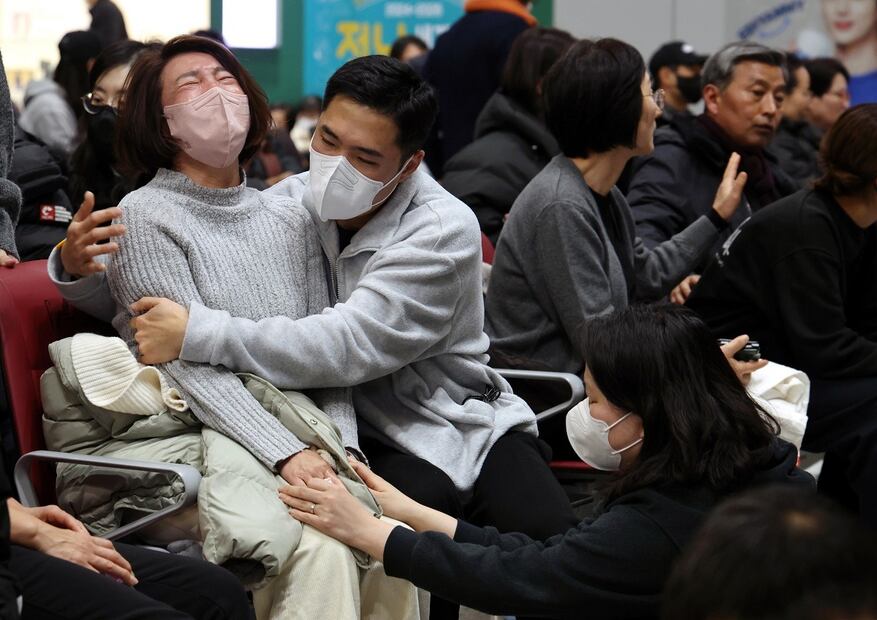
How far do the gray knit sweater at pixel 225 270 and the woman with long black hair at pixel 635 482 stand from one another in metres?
0.38

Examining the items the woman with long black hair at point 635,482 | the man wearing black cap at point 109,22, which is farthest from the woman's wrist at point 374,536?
the man wearing black cap at point 109,22

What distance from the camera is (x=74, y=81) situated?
444 centimetres

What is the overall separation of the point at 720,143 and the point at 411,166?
6.47 ft

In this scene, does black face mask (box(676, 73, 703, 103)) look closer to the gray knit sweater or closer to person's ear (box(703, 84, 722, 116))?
person's ear (box(703, 84, 722, 116))

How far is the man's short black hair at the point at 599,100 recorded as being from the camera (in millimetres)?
3197

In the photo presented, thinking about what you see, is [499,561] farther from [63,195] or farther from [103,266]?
[63,195]

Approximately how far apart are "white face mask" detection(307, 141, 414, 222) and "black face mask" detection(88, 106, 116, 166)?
878 millimetres

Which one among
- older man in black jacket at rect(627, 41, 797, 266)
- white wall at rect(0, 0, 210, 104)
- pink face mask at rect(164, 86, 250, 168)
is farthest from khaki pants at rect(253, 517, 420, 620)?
white wall at rect(0, 0, 210, 104)

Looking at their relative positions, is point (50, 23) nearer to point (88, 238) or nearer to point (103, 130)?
point (103, 130)

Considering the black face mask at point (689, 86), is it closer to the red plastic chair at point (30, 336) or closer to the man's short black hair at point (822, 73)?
the man's short black hair at point (822, 73)

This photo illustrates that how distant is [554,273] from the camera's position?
308 cm

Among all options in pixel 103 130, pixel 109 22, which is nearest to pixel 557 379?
pixel 103 130

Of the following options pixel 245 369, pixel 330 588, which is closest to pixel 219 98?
pixel 245 369

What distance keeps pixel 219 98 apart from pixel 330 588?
99 cm
